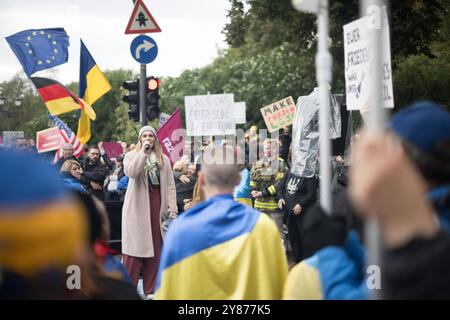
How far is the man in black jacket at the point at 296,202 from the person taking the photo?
12.4 m

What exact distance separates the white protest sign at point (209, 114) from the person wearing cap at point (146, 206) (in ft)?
23.1

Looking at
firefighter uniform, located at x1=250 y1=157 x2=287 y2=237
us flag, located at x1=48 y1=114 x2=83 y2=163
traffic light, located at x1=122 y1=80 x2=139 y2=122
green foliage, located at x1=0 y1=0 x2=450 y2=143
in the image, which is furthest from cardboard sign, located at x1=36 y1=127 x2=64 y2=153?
firefighter uniform, located at x1=250 y1=157 x2=287 y2=237

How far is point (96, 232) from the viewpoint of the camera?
3523mm

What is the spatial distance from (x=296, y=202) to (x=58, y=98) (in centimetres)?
514

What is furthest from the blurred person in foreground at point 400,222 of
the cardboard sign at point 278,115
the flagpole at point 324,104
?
the cardboard sign at point 278,115

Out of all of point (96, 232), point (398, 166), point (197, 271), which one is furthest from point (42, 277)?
point (197, 271)

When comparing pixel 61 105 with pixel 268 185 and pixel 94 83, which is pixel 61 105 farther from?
pixel 268 185

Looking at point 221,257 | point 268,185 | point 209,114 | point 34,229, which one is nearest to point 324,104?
point 221,257

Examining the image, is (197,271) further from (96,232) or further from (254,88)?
A: (254,88)

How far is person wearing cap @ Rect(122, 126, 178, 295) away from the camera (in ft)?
32.9

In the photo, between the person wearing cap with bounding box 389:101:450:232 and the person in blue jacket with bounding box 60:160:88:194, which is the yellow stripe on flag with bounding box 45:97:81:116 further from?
the person wearing cap with bounding box 389:101:450:232

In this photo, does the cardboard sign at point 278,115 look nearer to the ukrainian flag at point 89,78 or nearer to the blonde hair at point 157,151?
the ukrainian flag at point 89,78
